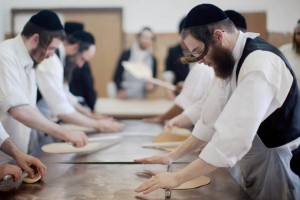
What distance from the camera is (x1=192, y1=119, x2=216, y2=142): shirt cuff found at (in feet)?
5.64

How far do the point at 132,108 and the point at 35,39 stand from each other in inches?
80.9

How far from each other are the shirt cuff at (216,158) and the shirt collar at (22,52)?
3.71 feet

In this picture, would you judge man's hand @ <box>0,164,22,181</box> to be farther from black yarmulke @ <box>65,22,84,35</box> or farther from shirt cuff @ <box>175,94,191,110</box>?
black yarmulke @ <box>65,22,84,35</box>

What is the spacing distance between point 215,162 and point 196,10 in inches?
21.8

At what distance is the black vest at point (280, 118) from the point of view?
1.33m

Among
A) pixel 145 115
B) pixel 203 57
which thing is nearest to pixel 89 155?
pixel 203 57

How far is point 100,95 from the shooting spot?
608cm

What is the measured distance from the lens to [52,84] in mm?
2463

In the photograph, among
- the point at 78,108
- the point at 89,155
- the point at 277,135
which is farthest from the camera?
the point at 78,108

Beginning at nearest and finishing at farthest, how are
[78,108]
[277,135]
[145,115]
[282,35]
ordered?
[277,135] < [282,35] < [78,108] < [145,115]

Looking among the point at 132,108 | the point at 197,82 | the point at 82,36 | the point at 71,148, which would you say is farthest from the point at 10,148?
the point at 132,108

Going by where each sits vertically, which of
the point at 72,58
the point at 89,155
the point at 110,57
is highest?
the point at 72,58

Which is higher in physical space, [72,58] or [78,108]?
[72,58]

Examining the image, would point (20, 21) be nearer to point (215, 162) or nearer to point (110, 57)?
point (110, 57)
